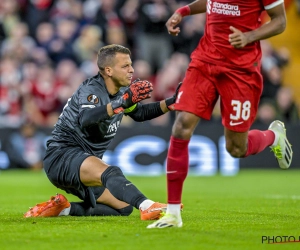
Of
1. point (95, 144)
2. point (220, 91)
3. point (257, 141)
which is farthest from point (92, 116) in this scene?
point (257, 141)

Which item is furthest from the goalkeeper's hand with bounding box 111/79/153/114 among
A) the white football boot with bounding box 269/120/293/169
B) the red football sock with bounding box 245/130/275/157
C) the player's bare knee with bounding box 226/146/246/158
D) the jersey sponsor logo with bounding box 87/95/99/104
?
the white football boot with bounding box 269/120/293/169

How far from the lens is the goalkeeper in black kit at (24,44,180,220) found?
6742 millimetres

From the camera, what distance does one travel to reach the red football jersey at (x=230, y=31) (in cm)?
623

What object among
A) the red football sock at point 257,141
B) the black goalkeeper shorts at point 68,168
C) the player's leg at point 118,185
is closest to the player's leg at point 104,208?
the black goalkeeper shorts at point 68,168

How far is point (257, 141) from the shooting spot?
7.18 m

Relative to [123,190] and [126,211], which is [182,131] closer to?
[123,190]

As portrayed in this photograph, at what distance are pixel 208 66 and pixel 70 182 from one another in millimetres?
2030

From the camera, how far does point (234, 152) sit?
22.5 feet

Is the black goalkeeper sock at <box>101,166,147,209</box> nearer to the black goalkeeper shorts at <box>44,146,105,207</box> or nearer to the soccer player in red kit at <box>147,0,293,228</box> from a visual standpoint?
the black goalkeeper shorts at <box>44,146,105,207</box>

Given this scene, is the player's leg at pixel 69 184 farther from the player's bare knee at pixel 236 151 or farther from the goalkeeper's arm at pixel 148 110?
the player's bare knee at pixel 236 151

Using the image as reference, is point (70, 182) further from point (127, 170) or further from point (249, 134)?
point (127, 170)

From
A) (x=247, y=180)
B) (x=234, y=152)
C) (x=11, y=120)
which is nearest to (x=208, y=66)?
(x=234, y=152)

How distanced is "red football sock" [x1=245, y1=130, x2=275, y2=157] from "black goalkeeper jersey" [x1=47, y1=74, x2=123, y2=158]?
1.47m

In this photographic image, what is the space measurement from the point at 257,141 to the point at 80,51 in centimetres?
1075
